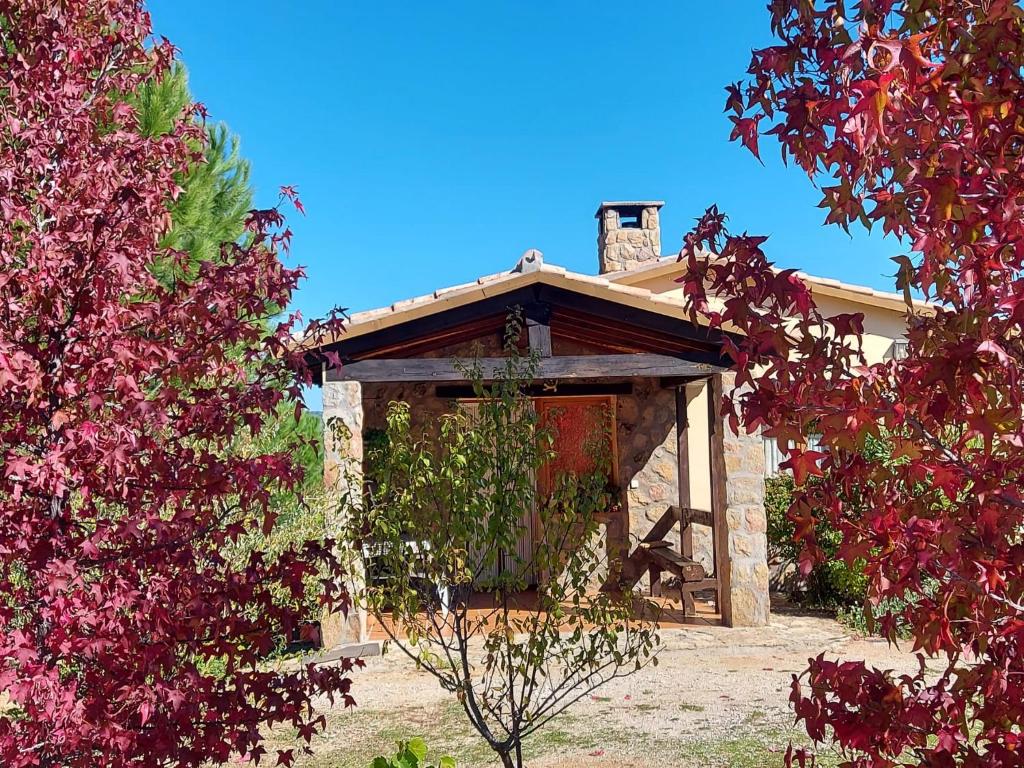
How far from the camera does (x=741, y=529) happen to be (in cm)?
848

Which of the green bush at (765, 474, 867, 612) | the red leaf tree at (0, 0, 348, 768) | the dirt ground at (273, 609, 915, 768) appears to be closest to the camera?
the red leaf tree at (0, 0, 348, 768)

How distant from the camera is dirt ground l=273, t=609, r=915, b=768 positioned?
198 inches

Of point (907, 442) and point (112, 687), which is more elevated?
point (907, 442)

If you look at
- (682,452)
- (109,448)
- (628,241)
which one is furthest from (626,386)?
(109,448)

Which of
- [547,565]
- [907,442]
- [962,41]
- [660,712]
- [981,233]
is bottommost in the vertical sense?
[660,712]

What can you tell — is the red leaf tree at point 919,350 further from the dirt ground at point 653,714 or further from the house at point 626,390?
the house at point 626,390

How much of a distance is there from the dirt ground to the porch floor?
55 centimetres

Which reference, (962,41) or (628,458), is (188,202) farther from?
(962,41)

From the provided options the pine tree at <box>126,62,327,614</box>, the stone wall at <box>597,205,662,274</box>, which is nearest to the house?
the pine tree at <box>126,62,327,614</box>

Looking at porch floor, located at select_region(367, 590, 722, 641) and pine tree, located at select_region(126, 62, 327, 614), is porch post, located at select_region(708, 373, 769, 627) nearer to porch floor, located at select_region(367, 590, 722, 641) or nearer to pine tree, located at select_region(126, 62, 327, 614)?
porch floor, located at select_region(367, 590, 722, 641)

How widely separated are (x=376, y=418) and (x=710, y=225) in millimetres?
8563

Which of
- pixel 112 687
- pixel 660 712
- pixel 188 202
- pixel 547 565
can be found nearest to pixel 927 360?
pixel 547 565

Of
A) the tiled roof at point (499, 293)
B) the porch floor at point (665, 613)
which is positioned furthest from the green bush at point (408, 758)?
the tiled roof at point (499, 293)

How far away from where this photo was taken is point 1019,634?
1.83 metres
